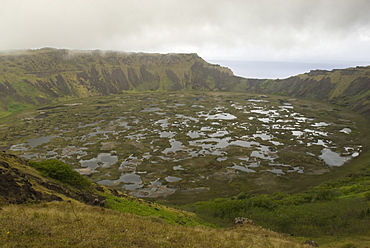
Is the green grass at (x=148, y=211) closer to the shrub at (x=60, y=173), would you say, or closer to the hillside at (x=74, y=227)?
the hillside at (x=74, y=227)

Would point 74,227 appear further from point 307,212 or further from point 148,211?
point 307,212

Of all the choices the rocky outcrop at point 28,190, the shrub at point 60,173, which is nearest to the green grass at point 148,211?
the rocky outcrop at point 28,190

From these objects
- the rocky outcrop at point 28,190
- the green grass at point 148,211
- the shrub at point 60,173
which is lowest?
the green grass at point 148,211

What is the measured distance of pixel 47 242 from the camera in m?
20.3

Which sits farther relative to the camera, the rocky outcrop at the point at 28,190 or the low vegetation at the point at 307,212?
the low vegetation at the point at 307,212

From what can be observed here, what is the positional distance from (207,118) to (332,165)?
264 ft

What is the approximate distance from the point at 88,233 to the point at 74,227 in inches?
90.1

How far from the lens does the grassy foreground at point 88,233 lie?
20.9 metres

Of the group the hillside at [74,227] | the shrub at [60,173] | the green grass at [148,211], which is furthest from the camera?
the shrub at [60,173]

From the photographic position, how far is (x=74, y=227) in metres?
24.5

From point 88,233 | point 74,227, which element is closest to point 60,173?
point 74,227

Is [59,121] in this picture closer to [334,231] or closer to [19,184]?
[19,184]

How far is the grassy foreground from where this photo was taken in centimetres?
2085

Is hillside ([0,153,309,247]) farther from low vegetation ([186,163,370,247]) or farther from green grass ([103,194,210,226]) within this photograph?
low vegetation ([186,163,370,247])
